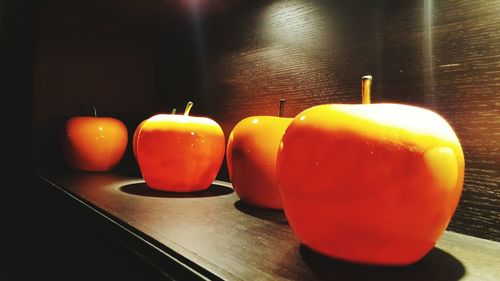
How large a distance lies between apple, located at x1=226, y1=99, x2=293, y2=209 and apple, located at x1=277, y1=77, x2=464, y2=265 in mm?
302

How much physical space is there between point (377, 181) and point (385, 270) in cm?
12

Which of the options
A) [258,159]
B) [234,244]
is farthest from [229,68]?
[234,244]

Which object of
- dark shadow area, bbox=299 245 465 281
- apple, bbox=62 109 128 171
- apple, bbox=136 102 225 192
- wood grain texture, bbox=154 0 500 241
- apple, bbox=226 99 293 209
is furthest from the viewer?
apple, bbox=62 109 128 171

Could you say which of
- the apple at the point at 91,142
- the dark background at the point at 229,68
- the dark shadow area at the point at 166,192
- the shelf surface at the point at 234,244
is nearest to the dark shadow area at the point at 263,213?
the shelf surface at the point at 234,244

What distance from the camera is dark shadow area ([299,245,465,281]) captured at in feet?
1.42

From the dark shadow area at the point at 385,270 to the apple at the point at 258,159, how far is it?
0.29m

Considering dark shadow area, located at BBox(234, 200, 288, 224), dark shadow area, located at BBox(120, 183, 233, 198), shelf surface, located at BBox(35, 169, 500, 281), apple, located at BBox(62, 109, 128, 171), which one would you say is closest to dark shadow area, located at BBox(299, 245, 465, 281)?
shelf surface, located at BBox(35, 169, 500, 281)

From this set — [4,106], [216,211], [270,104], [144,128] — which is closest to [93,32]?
[4,106]

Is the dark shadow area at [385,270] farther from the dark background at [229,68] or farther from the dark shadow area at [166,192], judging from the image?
the dark shadow area at [166,192]

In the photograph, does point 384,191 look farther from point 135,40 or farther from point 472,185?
point 135,40

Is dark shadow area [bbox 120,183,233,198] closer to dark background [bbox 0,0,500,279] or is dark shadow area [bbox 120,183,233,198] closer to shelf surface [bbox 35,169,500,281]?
shelf surface [bbox 35,169,500,281]

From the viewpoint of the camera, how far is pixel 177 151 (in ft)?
3.04

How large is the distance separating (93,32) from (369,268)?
156cm

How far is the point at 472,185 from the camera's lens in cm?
66
